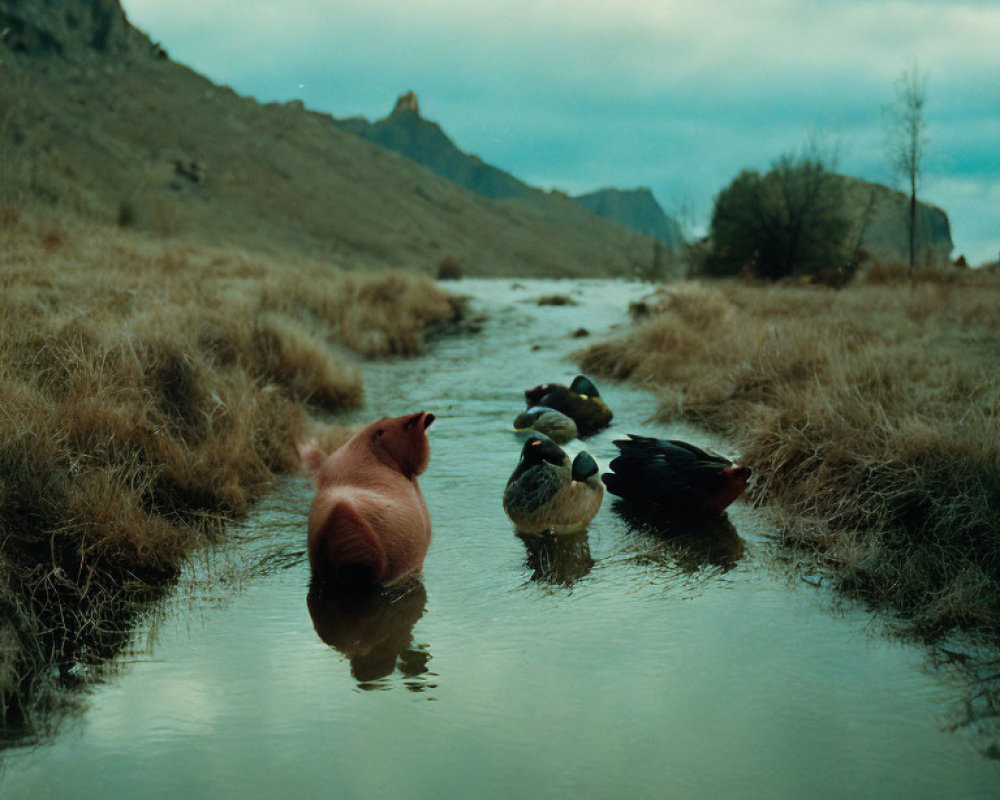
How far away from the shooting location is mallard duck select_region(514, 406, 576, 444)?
5.35 metres

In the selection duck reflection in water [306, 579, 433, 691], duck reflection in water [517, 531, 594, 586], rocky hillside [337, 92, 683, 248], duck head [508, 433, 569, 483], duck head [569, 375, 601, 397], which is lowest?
duck reflection in water [306, 579, 433, 691]

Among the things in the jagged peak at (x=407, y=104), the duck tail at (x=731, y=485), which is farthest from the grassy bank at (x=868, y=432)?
the jagged peak at (x=407, y=104)

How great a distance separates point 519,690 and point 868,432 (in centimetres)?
257

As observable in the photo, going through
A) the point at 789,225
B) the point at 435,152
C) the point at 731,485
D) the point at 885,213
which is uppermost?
the point at 435,152

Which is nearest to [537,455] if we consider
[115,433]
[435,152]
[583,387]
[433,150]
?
[115,433]

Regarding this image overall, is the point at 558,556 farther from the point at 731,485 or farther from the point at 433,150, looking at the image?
the point at 433,150

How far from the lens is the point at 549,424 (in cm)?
538

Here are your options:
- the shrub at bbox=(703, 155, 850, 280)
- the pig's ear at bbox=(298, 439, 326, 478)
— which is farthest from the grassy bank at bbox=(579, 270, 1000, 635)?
the shrub at bbox=(703, 155, 850, 280)

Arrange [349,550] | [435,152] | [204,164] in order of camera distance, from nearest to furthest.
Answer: [349,550] < [204,164] < [435,152]

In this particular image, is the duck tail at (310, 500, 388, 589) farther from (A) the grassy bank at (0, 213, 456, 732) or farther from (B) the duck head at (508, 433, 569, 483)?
(B) the duck head at (508, 433, 569, 483)

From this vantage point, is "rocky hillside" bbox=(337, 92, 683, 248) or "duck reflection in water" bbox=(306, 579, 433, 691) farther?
"rocky hillside" bbox=(337, 92, 683, 248)

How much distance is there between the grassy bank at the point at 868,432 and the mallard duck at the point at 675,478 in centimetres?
32

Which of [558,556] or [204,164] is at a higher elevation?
[204,164]

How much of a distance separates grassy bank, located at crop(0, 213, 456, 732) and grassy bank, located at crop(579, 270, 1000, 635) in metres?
2.58
